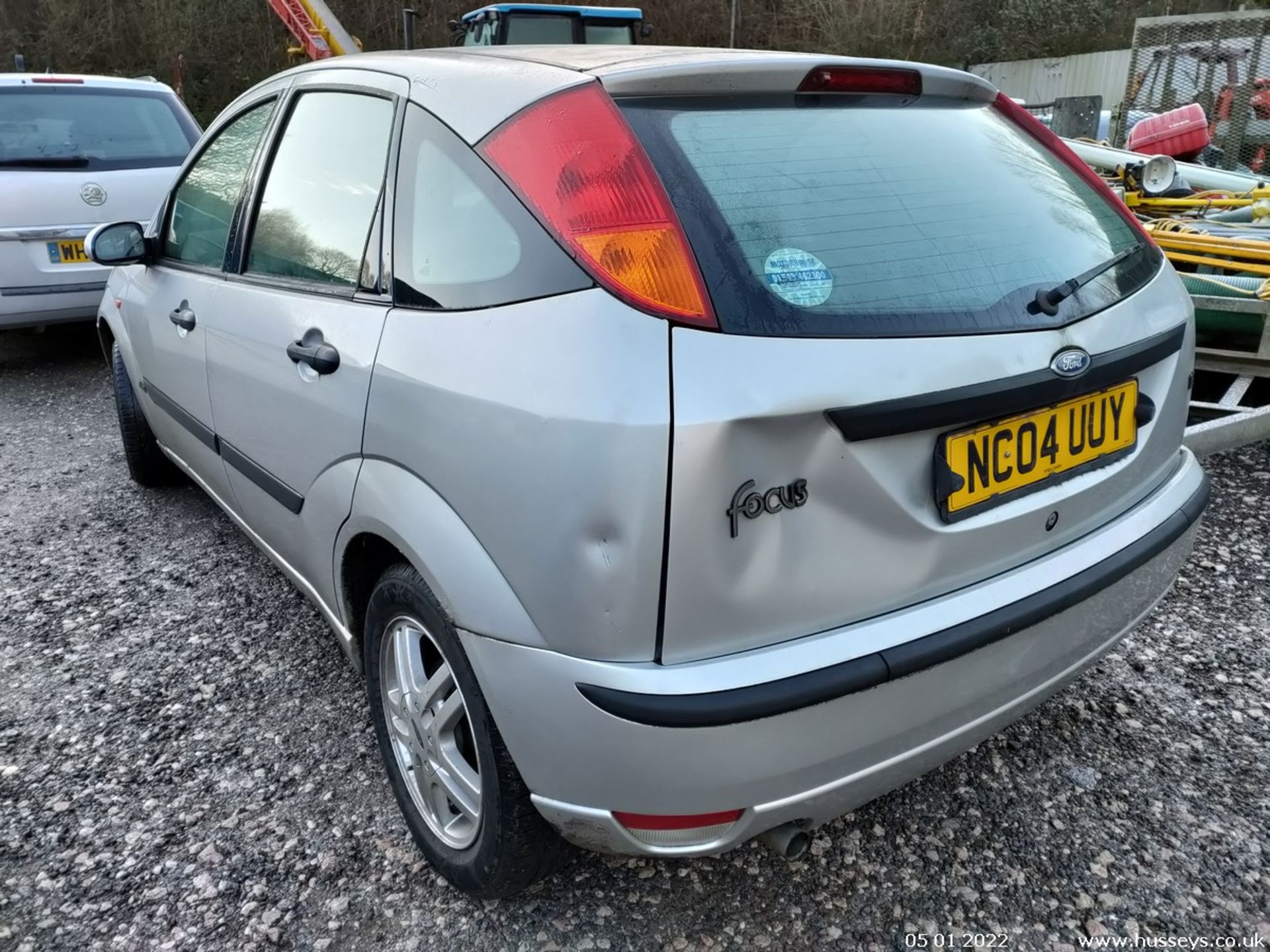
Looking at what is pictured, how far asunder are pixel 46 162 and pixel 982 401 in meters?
5.82

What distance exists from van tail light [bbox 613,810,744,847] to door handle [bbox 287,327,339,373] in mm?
1059

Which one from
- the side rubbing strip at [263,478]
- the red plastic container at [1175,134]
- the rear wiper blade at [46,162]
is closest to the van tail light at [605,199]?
the side rubbing strip at [263,478]

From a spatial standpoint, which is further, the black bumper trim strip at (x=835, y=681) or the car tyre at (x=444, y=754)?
the car tyre at (x=444, y=754)

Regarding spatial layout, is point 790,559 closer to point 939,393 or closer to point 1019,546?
point 939,393

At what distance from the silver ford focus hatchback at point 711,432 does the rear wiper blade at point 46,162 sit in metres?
4.44

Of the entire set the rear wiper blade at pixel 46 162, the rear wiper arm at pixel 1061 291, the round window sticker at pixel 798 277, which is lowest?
the rear wiper blade at pixel 46 162

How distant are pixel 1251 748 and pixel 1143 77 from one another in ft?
25.7

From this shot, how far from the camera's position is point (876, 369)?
4.63 ft

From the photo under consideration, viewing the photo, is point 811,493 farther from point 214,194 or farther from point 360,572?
point 214,194

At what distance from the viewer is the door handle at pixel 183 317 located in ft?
8.84

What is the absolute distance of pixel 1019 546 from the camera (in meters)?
1.64

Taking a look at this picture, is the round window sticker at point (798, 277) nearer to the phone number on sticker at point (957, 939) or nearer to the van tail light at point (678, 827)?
the van tail light at point (678, 827)

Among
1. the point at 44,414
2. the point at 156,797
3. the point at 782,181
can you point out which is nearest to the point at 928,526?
the point at 782,181

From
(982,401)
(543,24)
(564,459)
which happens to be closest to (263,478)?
(564,459)
